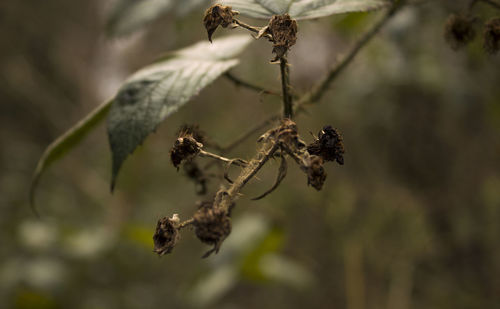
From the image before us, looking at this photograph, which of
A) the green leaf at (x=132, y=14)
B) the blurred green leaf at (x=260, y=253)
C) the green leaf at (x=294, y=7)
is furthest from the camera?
the blurred green leaf at (x=260, y=253)

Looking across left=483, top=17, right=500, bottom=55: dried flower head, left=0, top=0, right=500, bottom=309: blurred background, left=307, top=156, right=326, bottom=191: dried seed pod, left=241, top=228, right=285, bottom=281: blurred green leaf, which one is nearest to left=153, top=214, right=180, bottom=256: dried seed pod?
left=307, top=156, right=326, bottom=191: dried seed pod

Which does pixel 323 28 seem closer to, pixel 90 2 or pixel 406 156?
pixel 406 156

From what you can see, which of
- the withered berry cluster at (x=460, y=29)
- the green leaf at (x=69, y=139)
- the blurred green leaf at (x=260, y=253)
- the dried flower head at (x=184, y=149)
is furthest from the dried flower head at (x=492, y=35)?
the blurred green leaf at (x=260, y=253)

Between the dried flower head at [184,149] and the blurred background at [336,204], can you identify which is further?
the blurred background at [336,204]

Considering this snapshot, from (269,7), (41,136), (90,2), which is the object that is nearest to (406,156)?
(269,7)

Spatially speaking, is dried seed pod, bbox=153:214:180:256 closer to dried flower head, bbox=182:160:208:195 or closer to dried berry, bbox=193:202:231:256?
dried berry, bbox=193:202:231:256

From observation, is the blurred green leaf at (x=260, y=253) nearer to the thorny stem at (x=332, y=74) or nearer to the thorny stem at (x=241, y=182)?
the thorny stem at (x=332, y=74)

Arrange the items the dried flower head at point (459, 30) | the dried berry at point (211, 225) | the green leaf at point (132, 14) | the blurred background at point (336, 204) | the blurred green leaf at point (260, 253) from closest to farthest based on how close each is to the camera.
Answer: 1. the dried berry at point (211, 225)
2. the dried flower head at point (459, 30)
3. the green leaf at point (132, 14)
4. the blurred green leaf at point (260, 253)
5. the blurred background at point (336, 204)
